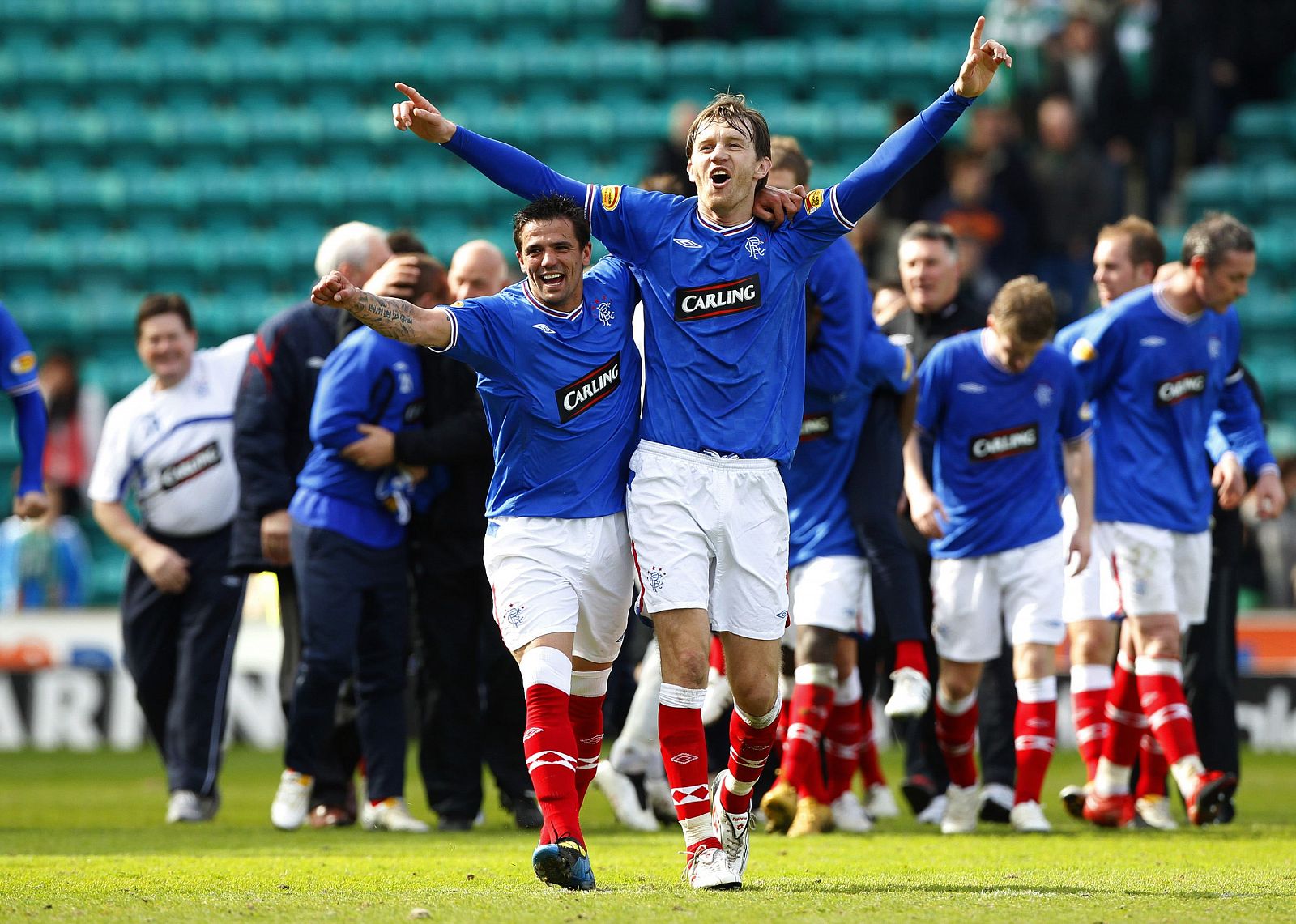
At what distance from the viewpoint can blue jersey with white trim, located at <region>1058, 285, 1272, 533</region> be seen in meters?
7.69

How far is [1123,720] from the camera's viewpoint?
7.84 metres

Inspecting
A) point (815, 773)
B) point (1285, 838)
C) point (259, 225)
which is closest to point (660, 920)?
point (815, 773)

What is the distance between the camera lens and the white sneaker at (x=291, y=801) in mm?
7340

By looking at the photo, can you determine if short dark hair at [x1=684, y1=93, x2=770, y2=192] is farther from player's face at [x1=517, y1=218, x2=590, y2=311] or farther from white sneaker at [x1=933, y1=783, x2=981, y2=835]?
white sneaker at [x1=933, y1=783, x2=981, y2=835]

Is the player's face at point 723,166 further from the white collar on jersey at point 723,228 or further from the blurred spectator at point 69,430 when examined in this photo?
the blurred spectator at point 69,430

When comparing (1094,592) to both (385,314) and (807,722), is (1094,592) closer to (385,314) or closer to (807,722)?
(807,722)

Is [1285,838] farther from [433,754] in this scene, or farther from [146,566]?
[146,566]

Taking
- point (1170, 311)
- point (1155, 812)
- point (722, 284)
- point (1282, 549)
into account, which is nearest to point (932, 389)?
point (1170, 311)

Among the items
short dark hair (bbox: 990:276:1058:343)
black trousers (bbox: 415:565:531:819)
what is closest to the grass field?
black trousers (bbox: 415:565:531:819)

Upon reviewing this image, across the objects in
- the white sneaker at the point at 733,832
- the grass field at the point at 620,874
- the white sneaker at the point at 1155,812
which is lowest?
the white sneaker at the point at 1155,812

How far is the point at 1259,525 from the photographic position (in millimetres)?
12742

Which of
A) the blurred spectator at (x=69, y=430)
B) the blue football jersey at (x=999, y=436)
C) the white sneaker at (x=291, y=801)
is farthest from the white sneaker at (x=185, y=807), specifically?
the blurred spectator at (x=69, y=430)

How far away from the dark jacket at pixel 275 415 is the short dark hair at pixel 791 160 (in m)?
2.17

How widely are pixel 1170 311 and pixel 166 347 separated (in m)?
4.55
